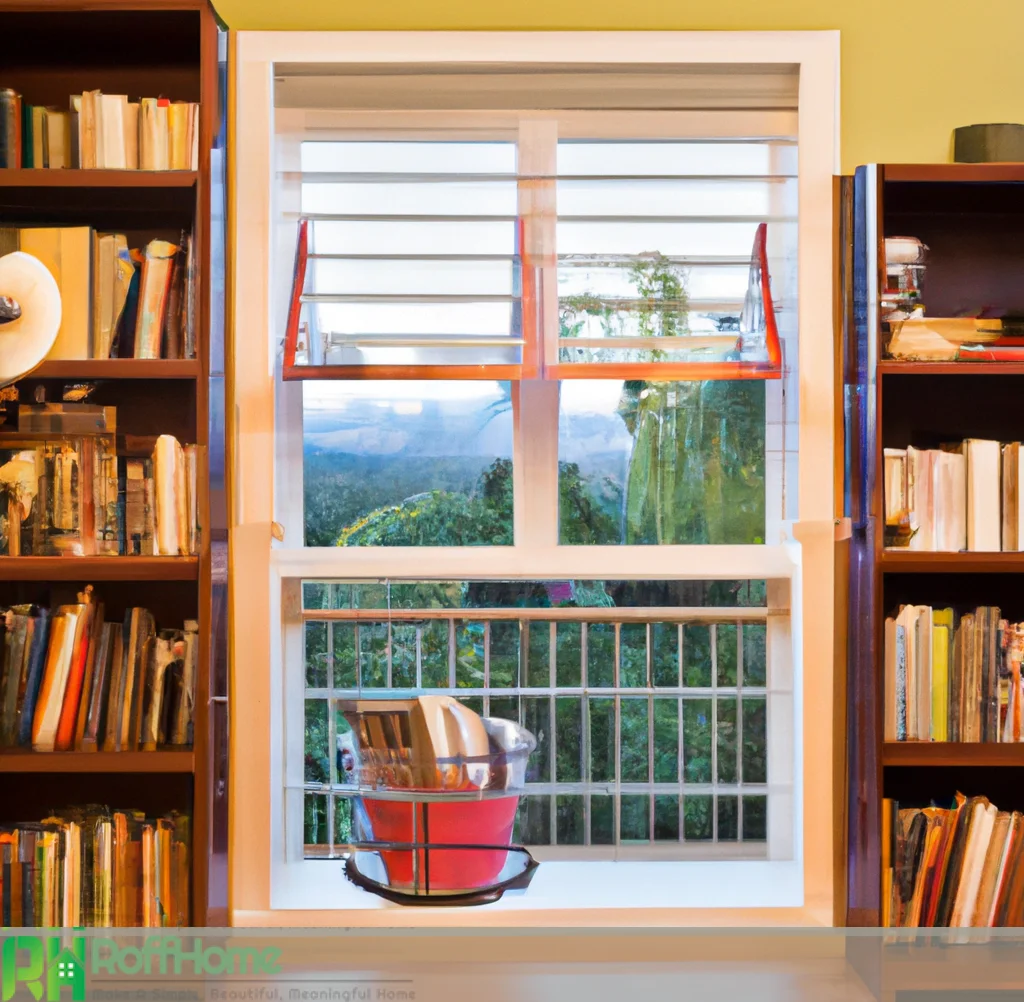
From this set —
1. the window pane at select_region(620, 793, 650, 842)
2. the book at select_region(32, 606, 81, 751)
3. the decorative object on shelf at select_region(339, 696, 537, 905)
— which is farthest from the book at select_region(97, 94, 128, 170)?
the window pane at select_region(620, 793, 650, 842)

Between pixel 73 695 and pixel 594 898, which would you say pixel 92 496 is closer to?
pixel 73 695

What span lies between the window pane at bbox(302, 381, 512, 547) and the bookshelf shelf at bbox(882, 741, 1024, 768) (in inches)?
34.1

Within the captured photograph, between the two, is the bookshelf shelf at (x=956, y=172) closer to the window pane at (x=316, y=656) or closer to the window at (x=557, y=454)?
the window at (x=557, y=454)

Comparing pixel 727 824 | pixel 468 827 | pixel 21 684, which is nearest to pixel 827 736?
pixel 727 824

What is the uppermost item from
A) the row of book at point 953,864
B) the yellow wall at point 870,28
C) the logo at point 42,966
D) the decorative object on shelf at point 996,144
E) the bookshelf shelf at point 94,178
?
the yellow wall at point 870,28

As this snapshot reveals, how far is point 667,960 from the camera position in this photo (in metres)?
0.50

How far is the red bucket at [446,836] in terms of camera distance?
6.30 feet

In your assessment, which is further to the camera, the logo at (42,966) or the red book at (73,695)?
the red book at (73,695)

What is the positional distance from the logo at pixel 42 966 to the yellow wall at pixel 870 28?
6.41ft

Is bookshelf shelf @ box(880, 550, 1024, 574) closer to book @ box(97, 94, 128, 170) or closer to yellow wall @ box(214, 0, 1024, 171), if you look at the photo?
yellow wall @ box(214, 0, 1024, 171)

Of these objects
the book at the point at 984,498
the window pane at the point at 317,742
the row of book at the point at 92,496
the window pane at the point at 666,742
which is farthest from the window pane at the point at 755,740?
the row of book at the point at 92,496

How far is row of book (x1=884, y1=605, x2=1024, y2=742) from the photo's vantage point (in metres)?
1.88

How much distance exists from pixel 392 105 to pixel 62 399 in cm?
90

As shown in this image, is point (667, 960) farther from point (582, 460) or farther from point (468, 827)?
point (582, 460)
